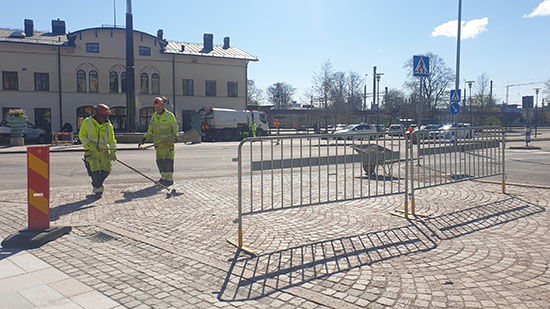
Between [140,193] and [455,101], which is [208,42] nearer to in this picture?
[455,101]

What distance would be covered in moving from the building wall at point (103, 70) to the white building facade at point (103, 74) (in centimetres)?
8

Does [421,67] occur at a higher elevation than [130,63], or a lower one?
lower

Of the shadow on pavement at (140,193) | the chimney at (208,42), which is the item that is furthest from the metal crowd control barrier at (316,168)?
the chimney at (208,42)

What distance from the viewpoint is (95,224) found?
19.8ft

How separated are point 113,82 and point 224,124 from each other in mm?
14603

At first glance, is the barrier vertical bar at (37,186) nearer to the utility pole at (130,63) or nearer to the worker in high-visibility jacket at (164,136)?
the worker in high-visibility jacket at (164,136)

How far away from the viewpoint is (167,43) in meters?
46.8

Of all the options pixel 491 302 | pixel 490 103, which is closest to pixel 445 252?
pixel 491 302

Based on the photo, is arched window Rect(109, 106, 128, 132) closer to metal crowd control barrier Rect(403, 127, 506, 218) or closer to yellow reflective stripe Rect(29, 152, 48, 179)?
metal crowd control barrier Rect(403, 127, 506, 218)

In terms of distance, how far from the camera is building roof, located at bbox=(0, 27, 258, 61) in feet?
135

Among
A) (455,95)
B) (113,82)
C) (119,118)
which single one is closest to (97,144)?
(455,95)

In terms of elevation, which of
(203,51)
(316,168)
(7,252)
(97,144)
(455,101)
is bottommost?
(7,252)

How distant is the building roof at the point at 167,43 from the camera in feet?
135

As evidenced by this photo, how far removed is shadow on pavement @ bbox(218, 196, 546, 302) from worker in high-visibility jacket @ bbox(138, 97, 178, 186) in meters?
4.88
